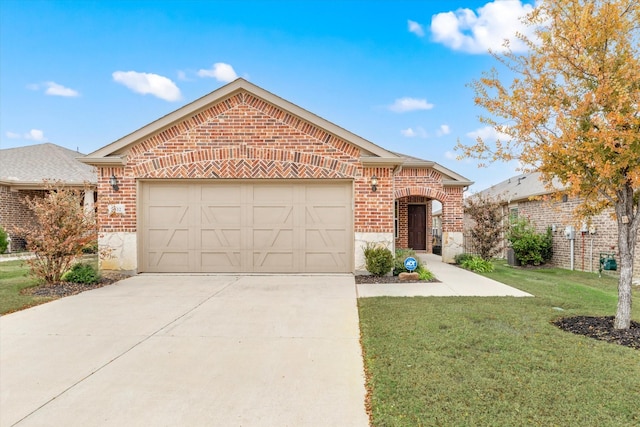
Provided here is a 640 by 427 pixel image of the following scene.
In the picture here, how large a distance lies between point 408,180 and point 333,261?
20.1 ft

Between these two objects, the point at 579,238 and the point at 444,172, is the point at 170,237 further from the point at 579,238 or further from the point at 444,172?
the point at 579,238

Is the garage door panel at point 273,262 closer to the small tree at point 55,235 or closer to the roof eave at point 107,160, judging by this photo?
the small tree at point 55,235

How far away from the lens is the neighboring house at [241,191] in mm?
9000

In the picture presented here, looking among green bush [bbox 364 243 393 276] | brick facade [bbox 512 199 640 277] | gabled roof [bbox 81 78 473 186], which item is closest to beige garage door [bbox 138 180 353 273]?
green bush [bbox 364 243 393 276]

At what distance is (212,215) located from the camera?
927 centimetres

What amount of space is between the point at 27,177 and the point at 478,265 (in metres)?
19.7

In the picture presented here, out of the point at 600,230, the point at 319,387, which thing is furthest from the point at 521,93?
the point at 600,230

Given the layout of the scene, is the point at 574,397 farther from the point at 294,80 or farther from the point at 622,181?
the point at 294,80

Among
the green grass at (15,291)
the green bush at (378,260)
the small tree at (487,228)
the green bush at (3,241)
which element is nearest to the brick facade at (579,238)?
the small tree at (487,228)

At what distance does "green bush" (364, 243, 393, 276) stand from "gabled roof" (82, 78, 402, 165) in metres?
2.26

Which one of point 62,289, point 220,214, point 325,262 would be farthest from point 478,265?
point 62,289

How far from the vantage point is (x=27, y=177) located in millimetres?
16359

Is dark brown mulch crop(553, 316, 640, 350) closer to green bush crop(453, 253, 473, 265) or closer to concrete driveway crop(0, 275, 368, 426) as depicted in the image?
concrete driveway crop(0, 275, 368, 426)

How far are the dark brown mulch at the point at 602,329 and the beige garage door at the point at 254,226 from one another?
507 centimetres
